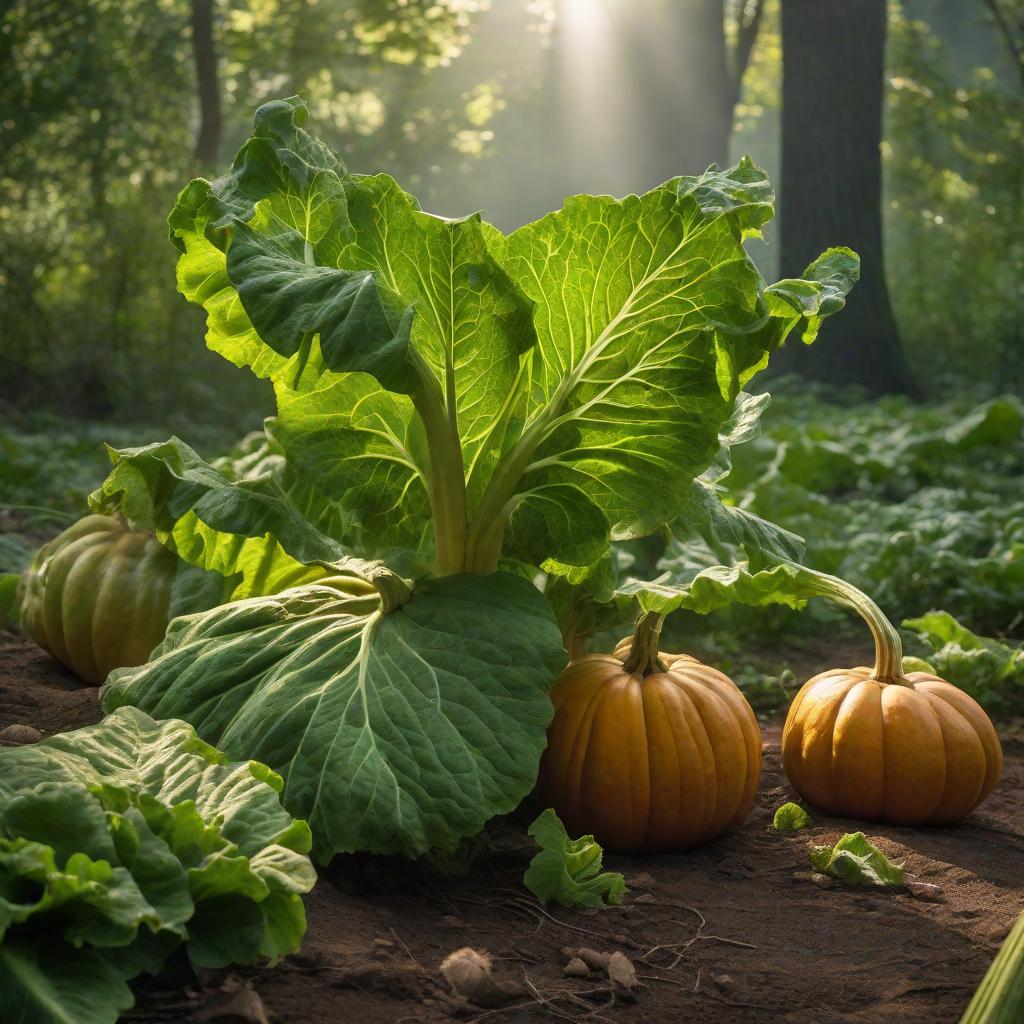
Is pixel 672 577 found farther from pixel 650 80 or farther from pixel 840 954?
pixel 650 80

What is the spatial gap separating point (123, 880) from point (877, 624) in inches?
72.1

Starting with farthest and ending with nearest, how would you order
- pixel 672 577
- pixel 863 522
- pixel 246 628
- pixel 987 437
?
pixel 987 437
pixel 863 522
pixel 672 577
pixel 246 628

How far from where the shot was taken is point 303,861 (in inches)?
67.4

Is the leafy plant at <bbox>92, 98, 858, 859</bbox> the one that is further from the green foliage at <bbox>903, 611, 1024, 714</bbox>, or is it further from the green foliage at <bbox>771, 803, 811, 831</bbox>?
the green foliage at <bbox>903, 611, 1024, 714</bbox>

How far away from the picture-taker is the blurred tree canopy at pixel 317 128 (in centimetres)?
1020

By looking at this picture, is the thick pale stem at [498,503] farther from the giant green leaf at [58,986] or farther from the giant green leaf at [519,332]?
the giant green leaf at [58,986]

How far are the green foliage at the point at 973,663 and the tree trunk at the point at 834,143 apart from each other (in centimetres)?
846

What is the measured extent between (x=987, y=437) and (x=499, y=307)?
5.64m

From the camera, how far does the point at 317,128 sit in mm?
21812

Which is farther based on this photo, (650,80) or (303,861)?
(650,80)

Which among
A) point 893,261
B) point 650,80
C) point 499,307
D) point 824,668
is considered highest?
point 650,80

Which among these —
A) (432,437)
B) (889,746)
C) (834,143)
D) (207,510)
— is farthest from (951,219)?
(207,510)

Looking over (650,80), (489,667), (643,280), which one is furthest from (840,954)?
(650,80)

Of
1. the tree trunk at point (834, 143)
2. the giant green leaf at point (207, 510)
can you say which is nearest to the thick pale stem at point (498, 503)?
the giant green leaf at point (207, 510)
